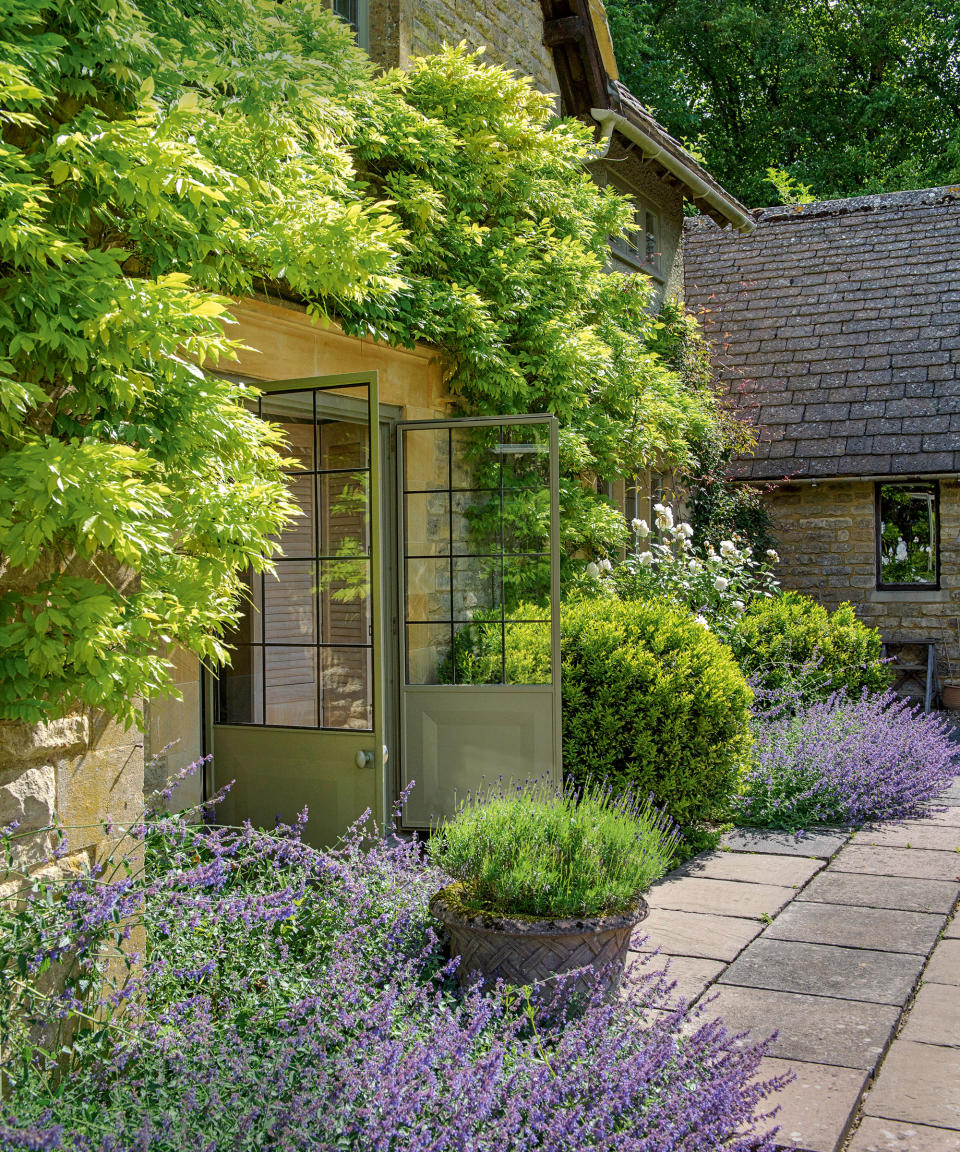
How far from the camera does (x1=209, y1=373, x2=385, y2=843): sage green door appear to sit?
5516 mm

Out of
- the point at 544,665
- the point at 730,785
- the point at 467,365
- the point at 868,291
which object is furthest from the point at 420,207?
the point at 868,291

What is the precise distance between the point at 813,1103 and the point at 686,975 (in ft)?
3.54

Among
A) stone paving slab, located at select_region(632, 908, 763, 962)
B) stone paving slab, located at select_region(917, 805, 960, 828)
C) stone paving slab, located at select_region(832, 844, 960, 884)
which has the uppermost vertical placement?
stone paving slab, located at select_region(917, 805, 960, 828)

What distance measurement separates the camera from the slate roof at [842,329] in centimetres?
1319

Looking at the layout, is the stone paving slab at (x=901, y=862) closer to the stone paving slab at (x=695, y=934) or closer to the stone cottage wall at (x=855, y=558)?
the stone paving slab at (x=695, y=934)

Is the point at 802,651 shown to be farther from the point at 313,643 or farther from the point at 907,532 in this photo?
the point at 313,643

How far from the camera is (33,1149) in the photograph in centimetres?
235

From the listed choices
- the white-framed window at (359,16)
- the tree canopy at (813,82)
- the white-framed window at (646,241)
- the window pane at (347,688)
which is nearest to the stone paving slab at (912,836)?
the window pane at (347,688)

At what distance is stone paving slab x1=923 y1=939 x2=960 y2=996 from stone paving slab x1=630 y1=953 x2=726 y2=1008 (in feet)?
2.76

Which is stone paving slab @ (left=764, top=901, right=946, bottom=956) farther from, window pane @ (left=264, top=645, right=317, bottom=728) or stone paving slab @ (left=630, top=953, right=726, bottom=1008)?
window pane @ (left=264, top=645, right=317, bottom=728)

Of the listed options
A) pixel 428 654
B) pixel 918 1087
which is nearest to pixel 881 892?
pixel 918 1087

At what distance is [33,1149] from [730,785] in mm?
5148

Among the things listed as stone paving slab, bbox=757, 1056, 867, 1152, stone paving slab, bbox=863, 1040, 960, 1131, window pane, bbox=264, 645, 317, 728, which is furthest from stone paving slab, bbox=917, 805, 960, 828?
window pane, bbox=264, 645, 317, 728

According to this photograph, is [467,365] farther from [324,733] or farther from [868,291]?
[868,291]
